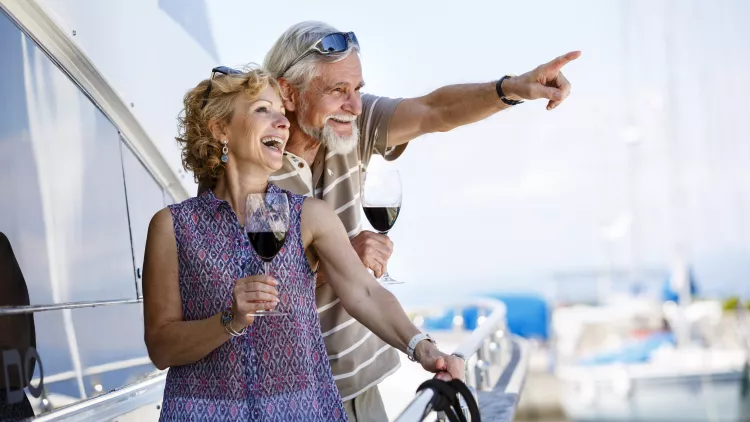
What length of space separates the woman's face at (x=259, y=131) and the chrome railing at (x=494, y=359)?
668 millimetres

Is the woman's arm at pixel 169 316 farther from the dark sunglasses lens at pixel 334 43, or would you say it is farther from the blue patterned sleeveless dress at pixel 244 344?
the dark sunglasses lens at pixel 334 43

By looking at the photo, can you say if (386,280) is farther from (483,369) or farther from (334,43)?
(483,369)

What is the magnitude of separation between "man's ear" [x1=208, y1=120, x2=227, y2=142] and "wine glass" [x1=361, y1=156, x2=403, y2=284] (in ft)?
1.57

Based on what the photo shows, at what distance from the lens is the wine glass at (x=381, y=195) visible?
106 inches

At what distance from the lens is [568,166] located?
200 ft

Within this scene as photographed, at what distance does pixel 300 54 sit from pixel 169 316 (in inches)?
40.6

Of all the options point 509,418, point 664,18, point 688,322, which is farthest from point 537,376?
point 509,418

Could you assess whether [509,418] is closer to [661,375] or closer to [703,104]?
[661,375]

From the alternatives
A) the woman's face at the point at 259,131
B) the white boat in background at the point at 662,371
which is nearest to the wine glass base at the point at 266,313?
the woman's face at the point at 259,131

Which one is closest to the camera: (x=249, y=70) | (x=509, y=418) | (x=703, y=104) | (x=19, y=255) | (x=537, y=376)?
(x=249, y=70)

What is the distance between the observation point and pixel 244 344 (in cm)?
224

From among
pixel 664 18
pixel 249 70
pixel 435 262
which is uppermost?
pixel 664 18

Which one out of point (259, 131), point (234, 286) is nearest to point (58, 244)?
point (259, 131)

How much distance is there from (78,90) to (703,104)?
25.3m
